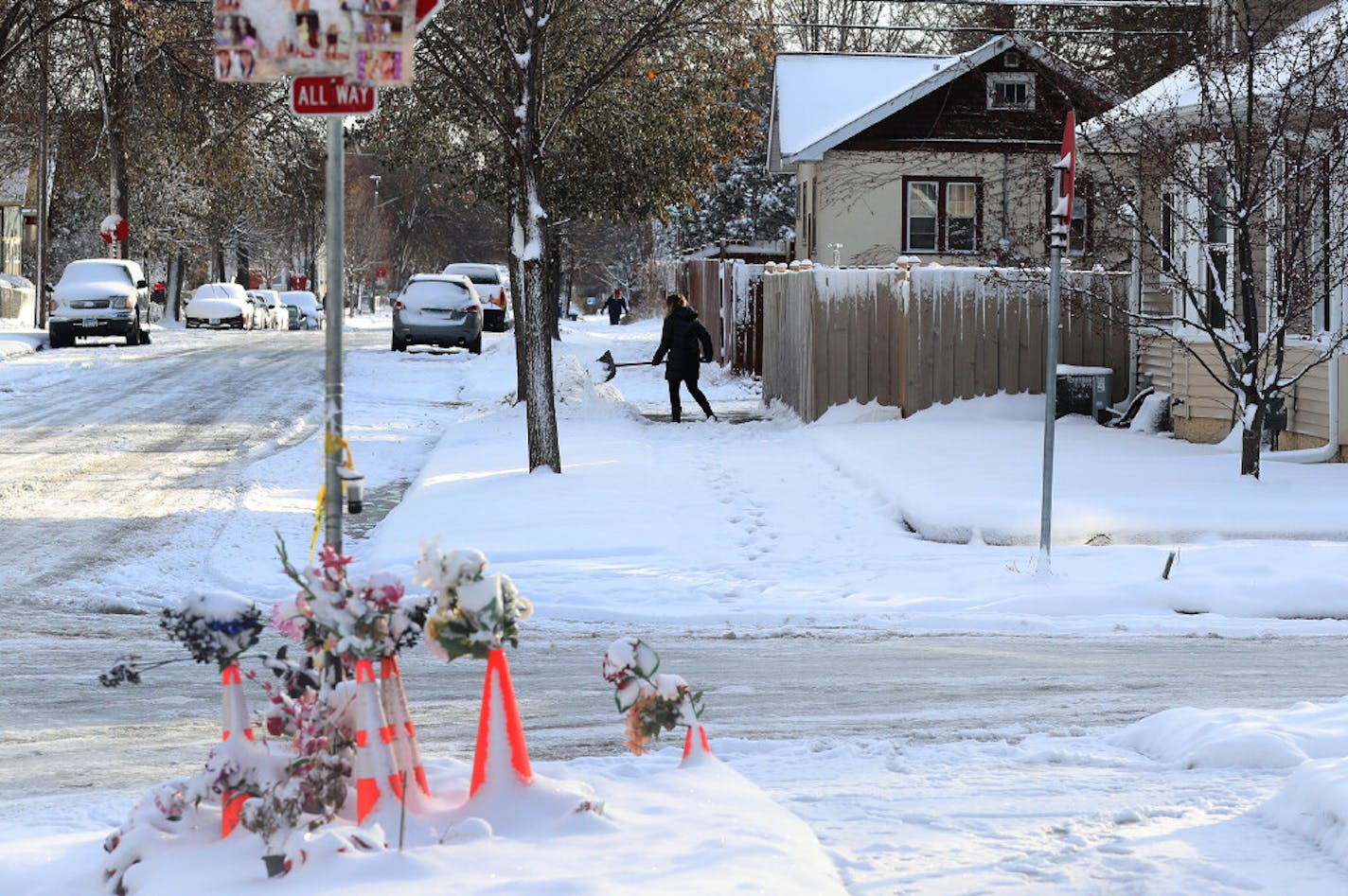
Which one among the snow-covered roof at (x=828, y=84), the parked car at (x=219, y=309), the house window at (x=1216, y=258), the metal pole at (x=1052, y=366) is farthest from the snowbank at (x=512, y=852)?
the parked car at (x=219, y=309)

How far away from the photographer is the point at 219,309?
5366 cm

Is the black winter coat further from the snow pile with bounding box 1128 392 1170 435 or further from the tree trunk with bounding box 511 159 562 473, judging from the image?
the tree trunk with bounding box 511 159 562 473

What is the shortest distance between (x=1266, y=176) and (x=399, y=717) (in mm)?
11671

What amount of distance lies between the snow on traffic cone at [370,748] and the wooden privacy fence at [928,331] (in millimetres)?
15409

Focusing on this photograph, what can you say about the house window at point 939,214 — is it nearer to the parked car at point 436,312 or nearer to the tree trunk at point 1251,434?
the parked car at point 436,312

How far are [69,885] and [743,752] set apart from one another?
284 cm

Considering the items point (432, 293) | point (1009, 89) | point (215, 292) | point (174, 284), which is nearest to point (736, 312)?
point (432, 293)

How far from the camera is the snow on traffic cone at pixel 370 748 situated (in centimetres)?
490

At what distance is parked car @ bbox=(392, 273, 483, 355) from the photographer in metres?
35.9

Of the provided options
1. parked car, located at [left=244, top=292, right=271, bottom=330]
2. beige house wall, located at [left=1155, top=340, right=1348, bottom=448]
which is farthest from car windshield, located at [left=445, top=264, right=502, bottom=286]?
beige house wall, located at [left=1155, top=340, right=1348, bottom=448]

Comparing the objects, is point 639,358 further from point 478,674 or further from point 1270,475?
point 478,674

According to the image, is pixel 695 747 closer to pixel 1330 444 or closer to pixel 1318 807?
pixel 1318 807

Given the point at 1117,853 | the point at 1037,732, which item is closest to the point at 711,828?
the point at 1117,853

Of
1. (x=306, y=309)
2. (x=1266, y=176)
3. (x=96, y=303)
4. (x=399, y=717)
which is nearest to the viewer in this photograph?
(x=399, y=717)
